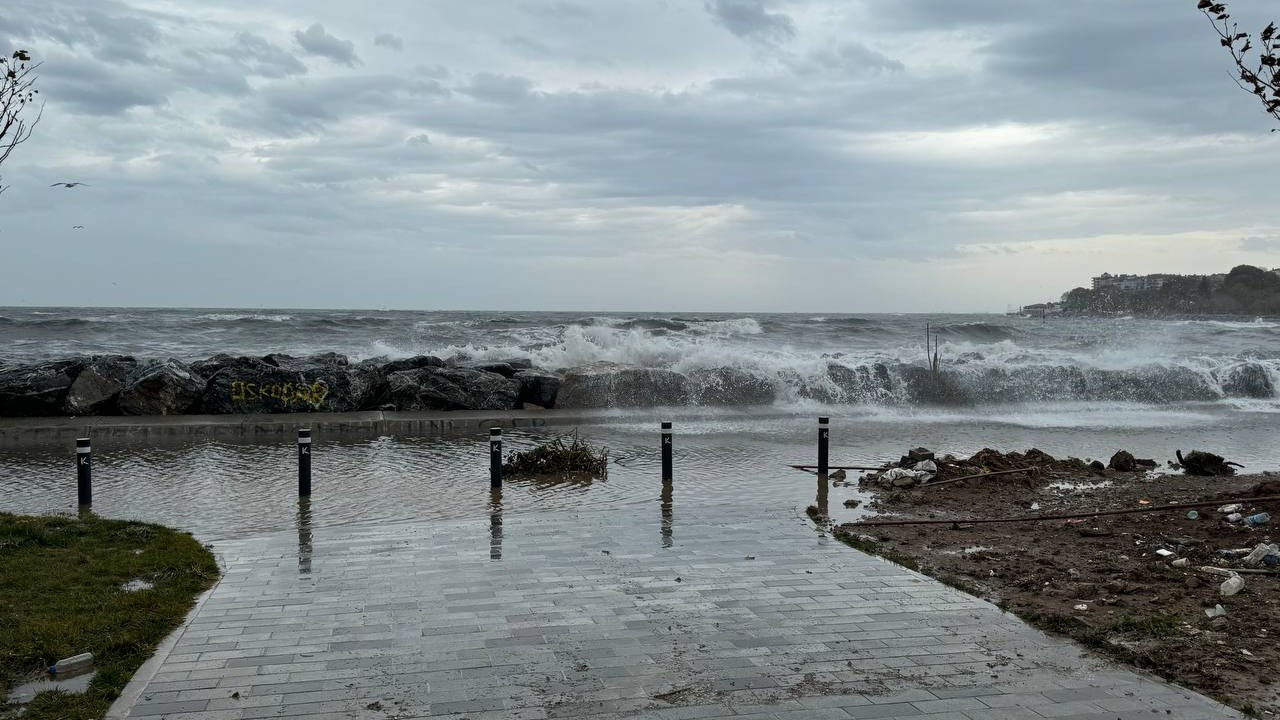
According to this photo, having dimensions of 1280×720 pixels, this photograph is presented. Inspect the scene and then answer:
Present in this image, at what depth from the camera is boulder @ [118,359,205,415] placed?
19.6 metres

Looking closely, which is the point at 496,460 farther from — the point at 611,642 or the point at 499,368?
the point at 499,368

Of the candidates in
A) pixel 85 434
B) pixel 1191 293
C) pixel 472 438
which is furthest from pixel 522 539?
pixel 1191 293

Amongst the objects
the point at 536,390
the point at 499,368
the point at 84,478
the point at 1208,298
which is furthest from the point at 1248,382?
the point at 1208,298

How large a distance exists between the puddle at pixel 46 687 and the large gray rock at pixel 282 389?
16153 mm

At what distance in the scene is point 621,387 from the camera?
24.4 metres

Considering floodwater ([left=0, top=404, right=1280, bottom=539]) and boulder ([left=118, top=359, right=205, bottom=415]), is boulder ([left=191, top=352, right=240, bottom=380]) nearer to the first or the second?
boulder ([left=118, top=359, right=205, bottom=415])

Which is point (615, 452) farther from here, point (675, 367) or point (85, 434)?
point (675, 367)

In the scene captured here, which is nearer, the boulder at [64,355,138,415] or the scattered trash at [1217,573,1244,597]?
the scattered trash at [1217,573,1244,597]

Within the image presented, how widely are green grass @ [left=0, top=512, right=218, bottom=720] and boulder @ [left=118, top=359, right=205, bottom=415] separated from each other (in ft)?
35.8

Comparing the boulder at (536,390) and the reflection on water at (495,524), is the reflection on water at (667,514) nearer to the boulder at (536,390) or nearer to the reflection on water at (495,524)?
the reflection on water at (495,524)

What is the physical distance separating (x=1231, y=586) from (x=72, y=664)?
24.7ft

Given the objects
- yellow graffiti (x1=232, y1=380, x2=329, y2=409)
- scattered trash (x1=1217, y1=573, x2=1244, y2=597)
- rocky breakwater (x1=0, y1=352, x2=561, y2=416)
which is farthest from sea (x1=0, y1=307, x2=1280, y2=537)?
yellow graffiti (x1=232, y1=380, x2=329, y2=409)

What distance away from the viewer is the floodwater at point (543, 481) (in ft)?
35.2

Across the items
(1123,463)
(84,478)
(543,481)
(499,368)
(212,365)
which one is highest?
(212,365)
